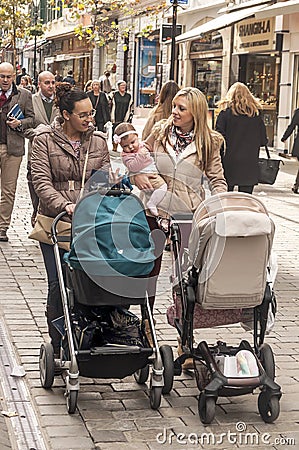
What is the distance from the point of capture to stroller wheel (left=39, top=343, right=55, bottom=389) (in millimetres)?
5773

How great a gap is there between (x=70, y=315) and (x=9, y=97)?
6.19 metres

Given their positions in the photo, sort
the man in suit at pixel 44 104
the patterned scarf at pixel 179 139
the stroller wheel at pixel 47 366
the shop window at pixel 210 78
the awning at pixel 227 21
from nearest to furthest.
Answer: the stroller wheel at pixel 47 366, the patterned scarf at pixel 179 139, the man in suit at pixel 44 104, the awning at pixel 227 21, the shop window at pixel 210 78

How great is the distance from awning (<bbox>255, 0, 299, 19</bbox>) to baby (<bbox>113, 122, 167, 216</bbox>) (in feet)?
49.9

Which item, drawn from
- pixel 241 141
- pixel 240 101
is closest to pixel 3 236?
pixel 241 141

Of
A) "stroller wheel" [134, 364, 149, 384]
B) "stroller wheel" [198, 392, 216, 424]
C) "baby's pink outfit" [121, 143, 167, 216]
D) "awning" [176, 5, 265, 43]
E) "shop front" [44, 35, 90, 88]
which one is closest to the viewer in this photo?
A: "stroller wheel" [198, 392, 216, 424]

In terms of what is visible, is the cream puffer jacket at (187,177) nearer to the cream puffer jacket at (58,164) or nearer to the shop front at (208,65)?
the cream puffer jacket at (58,164)

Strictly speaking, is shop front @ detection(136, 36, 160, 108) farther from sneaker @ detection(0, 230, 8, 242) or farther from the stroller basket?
the stroller basket

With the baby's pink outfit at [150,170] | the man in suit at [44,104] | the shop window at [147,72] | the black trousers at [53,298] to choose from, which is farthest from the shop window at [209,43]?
the black trousers at [53,298]

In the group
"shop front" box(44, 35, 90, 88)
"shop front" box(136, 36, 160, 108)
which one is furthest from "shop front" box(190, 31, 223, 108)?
"shop front" box(44, 35, 90, 88)

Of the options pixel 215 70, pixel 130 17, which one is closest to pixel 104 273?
pixel 215 70

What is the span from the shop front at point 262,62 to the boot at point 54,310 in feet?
72.3

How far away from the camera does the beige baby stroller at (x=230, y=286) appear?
537 centimetres

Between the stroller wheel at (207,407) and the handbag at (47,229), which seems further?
the handbag at (47,229)

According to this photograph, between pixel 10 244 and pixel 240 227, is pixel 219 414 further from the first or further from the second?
pixel 10 244
